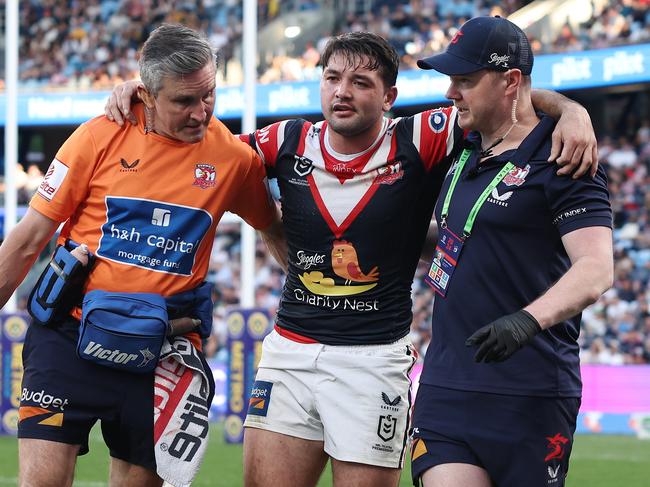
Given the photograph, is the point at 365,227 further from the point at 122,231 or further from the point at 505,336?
the point at 505,336

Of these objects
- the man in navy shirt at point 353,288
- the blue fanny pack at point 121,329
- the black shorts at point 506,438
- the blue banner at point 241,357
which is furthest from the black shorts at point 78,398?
the blue banner at point 241,357

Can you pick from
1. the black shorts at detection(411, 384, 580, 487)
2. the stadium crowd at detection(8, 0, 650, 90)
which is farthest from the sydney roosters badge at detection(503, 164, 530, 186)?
the stadium crowd at detection(8, 0, 650, 90)

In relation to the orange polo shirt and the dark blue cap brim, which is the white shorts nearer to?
the orange polo shirt

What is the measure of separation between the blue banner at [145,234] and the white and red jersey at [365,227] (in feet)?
1.86

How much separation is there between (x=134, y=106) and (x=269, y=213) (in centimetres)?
77

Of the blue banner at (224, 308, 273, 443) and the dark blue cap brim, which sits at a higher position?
the dark blue cap brim

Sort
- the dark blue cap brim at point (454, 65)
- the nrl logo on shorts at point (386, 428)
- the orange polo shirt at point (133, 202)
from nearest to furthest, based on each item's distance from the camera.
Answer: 1. the dark blue cap brim at point (454, 65)
2. the orange polo shirt at point (133, 202)
3. the nrl logo on shorts at point (386, 428)

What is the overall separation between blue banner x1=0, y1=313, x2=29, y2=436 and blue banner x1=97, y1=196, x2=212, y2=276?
9367 mm

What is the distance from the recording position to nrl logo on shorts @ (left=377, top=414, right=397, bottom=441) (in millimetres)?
4520

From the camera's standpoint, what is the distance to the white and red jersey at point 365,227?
15.0ft

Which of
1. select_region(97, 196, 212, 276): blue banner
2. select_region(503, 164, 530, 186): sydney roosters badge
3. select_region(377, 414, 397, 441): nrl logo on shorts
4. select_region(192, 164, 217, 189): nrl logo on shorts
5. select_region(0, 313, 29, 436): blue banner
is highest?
select_region(503, 164, 530, 186): sydney roosters badge

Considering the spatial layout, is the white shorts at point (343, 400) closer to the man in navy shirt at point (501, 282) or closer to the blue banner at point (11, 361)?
the man in navy shirt at point (501, 282)

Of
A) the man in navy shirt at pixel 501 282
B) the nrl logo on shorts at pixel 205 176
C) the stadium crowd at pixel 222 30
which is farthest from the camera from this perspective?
the stadium crowd at pixel 222 30

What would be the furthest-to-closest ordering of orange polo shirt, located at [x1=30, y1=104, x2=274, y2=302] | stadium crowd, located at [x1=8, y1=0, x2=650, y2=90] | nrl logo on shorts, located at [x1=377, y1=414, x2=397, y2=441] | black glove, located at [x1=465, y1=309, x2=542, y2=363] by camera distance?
stadium crowd, located at [x1=8, y1=0, x2=650, y2=90] < nrl logo on shorts, located at [x1=377, y1=414, x2=397, y2=441] < orange polo shirt, located at [x1=30, y1=104, x2=274, y2=302] < black glove, located at [x1=465, y1=309, x2=542, y2=363]
